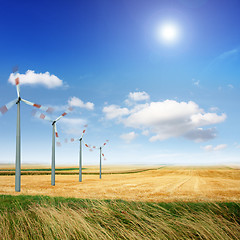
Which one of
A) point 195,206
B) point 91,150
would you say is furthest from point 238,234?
point 91,150

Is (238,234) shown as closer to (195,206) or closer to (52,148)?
(195,206)

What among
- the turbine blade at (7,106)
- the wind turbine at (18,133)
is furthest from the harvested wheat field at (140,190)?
the turbine blade at (7,106)

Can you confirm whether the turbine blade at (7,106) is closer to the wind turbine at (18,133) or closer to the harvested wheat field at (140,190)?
the wind turbine at (18,133)

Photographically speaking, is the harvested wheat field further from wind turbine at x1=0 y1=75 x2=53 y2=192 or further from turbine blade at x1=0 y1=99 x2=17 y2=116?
turbine blade at x1=0 y1=99 x2=17 y2=116

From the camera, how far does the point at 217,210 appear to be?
12805mm

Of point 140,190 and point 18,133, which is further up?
point 18,133

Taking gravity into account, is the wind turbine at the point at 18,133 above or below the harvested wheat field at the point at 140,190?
above

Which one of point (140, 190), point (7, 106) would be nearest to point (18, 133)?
point (7, 106)

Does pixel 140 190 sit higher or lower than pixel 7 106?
lower

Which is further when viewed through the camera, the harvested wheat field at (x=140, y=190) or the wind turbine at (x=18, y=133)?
the wind turbine at (x=18, y=133)

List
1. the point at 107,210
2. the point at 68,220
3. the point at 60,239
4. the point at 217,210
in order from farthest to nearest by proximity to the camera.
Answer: the point at 217,210 → the point at 107,210 → the point at 68,220 → the point at 60,239

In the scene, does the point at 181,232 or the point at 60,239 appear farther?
the point at 181,232

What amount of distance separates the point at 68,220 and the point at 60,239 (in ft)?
2.63

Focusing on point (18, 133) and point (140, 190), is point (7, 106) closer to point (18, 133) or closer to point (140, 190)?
point (18, 133)
